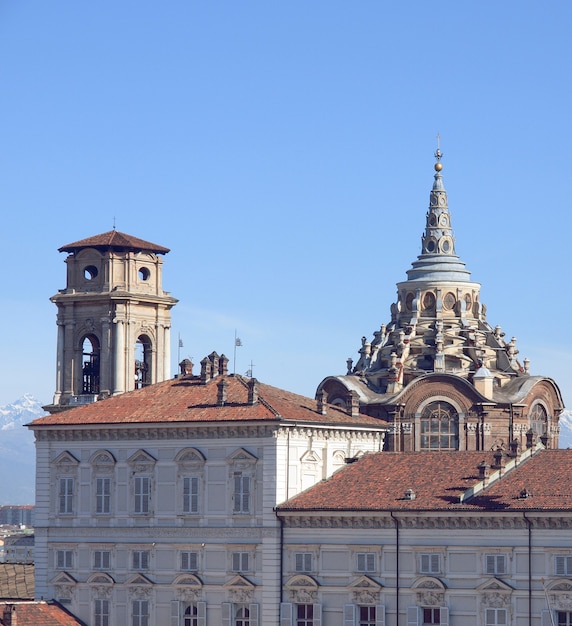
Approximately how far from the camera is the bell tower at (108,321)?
105 meters

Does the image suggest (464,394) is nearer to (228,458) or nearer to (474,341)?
(474,341)

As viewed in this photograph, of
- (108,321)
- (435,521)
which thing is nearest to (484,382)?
(108,321)

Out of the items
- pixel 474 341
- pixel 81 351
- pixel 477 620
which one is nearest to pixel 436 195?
pixel 474 341

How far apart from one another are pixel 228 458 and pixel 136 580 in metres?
5.95

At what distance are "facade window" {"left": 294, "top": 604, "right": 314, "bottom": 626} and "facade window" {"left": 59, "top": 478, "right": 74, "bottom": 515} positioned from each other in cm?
1103

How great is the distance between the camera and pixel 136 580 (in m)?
80.1

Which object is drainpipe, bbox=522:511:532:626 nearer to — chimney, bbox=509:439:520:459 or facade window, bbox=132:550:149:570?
chimney, bbox=509:439:520:459

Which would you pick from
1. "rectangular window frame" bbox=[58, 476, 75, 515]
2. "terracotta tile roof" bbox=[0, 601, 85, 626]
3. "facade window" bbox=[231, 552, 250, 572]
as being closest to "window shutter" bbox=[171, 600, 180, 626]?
"facade window" bbox=[231, 552, 250, 572]

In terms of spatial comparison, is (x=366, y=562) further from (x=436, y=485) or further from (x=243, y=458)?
(x=243, y=458)

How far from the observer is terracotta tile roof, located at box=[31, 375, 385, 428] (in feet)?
261

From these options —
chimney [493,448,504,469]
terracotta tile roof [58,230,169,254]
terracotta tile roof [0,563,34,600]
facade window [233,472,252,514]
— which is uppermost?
terracotta tile roof [58,230,169,254]

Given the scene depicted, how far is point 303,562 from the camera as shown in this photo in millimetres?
77125

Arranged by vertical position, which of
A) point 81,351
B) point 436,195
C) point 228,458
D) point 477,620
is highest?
point 436,195

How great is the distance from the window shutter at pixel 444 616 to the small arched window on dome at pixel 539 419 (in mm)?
31159
